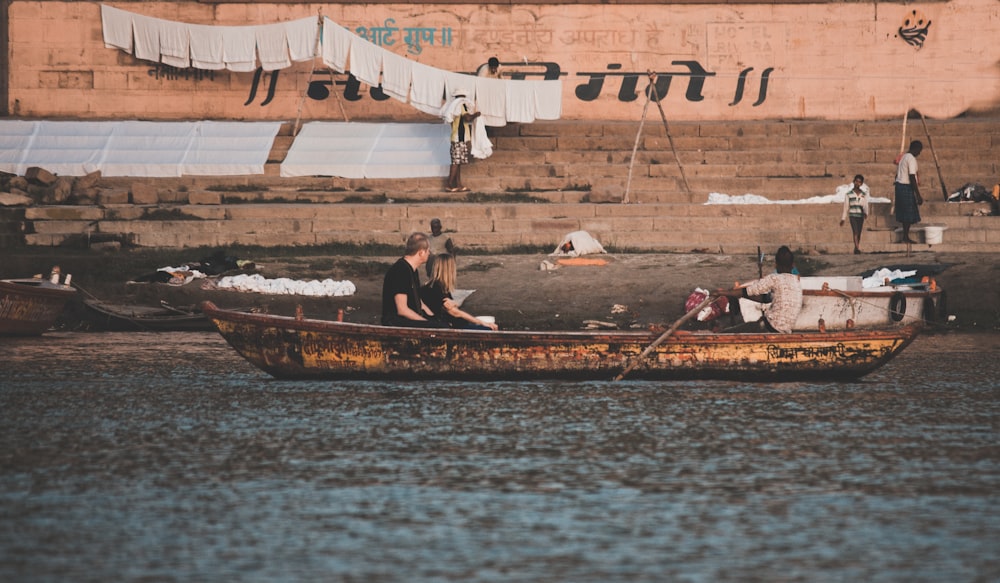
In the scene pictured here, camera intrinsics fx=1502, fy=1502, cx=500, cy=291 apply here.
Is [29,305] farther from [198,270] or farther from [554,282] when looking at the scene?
[554,282]

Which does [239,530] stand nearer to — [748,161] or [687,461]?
[687,461]

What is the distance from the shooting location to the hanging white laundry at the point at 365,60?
998 inches

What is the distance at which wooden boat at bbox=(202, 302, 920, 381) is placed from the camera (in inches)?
531

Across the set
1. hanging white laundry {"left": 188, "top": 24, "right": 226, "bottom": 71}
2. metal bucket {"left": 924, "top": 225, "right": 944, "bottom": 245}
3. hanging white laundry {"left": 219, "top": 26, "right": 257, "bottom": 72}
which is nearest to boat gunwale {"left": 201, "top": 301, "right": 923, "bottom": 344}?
metal bucket {"left": 924, "top": 225, "right": 944, "bottom": 245}

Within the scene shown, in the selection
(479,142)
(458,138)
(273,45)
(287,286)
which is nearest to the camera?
(287,286)

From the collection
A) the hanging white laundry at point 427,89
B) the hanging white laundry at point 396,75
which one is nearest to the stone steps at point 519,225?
the hanging white laundry at point 427,89

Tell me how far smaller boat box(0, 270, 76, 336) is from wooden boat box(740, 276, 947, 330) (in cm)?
830

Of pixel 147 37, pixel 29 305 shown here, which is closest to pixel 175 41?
pixel 147 37

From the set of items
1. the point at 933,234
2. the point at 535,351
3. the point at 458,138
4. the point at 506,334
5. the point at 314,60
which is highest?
the point at 314,60

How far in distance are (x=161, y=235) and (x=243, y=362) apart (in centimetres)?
667

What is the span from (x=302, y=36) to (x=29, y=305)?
912 cm

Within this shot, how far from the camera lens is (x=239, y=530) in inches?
311

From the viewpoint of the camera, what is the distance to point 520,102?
24.6 m

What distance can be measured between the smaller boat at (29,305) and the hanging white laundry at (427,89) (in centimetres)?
824
